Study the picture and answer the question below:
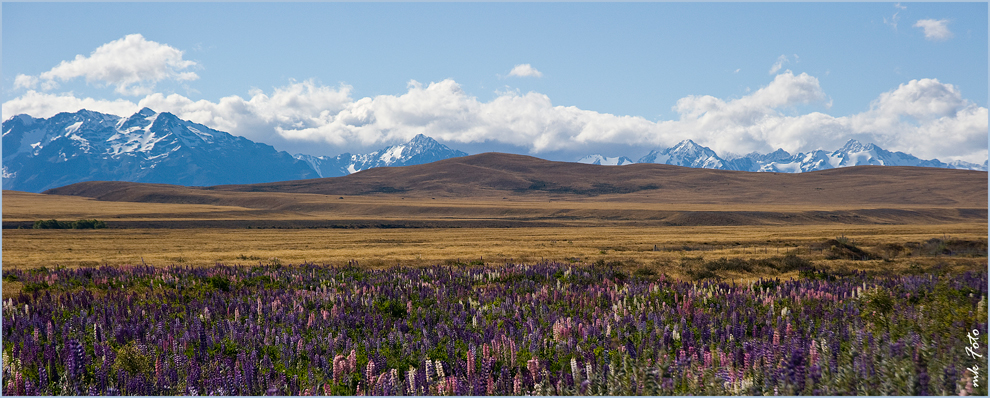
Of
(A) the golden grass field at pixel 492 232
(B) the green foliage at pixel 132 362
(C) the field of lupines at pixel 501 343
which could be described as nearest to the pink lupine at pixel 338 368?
(C) the field of lupines at pixel 501 343

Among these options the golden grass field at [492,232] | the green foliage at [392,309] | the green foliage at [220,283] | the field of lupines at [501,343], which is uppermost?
the field of lupines at [501,343]

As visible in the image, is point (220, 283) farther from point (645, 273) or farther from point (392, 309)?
point (645, 273)

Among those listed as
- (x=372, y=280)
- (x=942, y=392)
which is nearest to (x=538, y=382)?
(x=942, y=392)

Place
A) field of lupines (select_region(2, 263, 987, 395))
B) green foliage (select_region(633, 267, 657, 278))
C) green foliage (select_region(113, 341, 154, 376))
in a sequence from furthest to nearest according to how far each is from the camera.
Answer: green foliage (select_region(633, 267, 657, 278))
green foliage (select_region(113, 341, 154, 376))
field of lupines (select_region(2, 263, 987, 395))

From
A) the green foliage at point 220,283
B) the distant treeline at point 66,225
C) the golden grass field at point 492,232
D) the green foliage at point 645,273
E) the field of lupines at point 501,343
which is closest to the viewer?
the field of lupines at point 501,343

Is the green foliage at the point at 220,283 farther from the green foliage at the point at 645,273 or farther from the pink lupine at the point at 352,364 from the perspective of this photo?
the green foliage at the point at 645,273

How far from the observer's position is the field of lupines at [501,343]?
5.95 metres

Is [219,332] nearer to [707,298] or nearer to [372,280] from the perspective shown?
[372,280]

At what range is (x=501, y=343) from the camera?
807cm

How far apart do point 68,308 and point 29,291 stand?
5510 millimetres

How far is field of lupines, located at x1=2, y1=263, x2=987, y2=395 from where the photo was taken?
234 inches

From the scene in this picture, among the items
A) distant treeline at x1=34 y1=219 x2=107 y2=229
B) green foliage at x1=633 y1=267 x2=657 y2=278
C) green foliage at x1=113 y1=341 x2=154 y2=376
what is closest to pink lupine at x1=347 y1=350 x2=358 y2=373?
green foliage at x1=113 y1=341 x2=154 y2=376

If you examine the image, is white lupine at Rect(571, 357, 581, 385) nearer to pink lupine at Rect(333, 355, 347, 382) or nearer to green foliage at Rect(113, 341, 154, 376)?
pink lupine at Rect(333, 355, 347, 382)

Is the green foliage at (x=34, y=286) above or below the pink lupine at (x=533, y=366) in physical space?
below
